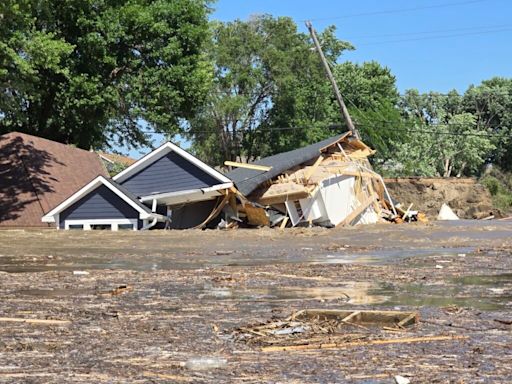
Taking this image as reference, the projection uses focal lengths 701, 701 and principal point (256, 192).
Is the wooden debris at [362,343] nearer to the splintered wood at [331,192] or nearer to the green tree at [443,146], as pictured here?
the splintered wood at [331,192]

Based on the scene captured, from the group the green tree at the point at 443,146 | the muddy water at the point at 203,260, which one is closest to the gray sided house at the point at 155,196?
the muddy water at the point at 203,260

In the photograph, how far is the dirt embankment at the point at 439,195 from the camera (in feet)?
172

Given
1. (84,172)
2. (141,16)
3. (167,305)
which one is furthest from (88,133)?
(167,305)

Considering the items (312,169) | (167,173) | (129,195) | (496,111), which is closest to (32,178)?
(129,195)

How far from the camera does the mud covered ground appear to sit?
15.3 ft

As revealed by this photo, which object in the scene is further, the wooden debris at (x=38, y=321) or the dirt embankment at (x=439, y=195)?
the dirt embankment at (x=439, y=195)

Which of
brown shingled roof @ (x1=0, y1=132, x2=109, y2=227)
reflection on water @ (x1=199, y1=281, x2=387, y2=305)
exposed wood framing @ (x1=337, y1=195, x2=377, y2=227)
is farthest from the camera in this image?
exposed wood framing @ (x1=337, y1=195, x2=377, y2=227)

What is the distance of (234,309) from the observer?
294 inches

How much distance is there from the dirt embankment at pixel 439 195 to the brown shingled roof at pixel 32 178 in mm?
27576

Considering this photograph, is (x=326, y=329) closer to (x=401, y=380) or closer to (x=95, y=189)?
(x=401, y=380)

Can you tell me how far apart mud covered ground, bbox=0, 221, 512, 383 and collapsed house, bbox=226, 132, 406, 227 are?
13163mm

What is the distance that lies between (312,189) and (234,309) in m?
23.3

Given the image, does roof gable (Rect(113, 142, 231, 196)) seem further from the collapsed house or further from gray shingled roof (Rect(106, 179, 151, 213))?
the collapsed house

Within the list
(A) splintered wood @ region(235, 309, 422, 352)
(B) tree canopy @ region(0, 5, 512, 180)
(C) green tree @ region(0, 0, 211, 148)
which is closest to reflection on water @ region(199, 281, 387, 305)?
(A) splintered wood @ region(235, 309, 422, 352)
